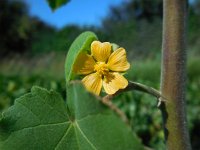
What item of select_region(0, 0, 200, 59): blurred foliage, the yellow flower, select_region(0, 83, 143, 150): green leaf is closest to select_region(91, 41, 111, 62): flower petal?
the yellow flower

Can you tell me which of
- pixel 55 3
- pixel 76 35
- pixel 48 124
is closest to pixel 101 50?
pixel 48 124

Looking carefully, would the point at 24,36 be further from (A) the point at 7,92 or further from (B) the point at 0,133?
(B) the point at 0,133

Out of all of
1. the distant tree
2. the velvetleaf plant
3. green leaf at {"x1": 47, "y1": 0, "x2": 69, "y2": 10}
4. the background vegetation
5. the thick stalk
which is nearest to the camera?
the velvetleaf plant

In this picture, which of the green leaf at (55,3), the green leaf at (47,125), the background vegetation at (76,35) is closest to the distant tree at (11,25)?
the background vegetation at (76,35)

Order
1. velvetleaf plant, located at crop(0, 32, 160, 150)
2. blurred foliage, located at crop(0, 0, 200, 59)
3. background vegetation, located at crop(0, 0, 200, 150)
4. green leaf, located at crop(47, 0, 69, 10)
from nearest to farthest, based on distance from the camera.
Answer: velvetleaf plant, located at crop(0, 32, 160, 150)
green leaf, located at crop(47, 0, 69, 10)
background vegetation, located at crop(0, 0, 200, 150)
blurred foliage, located at crop(0, 0, 200, 59)

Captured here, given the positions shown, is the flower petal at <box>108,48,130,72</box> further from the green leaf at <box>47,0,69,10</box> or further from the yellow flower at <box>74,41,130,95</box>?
the green leaf at <box>47,0,69,10</box>

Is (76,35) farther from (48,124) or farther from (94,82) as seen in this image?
(48,124)

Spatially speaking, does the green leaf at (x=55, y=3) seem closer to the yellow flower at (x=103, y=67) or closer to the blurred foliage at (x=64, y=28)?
the yellow flower at (x=103, y=67)

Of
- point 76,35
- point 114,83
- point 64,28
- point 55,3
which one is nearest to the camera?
point 114,83
